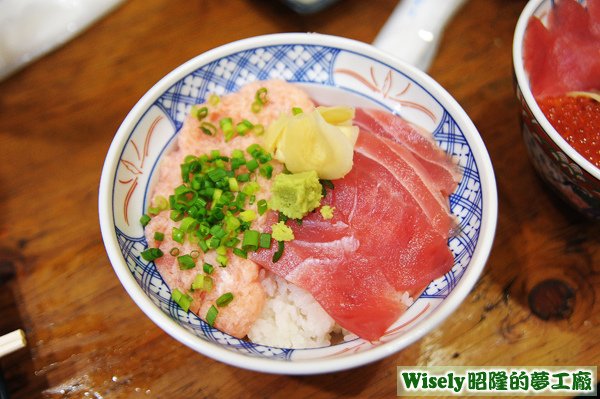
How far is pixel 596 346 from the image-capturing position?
1521 millimetres

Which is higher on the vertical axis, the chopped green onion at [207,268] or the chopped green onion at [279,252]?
the chopped green onion at [207,268]

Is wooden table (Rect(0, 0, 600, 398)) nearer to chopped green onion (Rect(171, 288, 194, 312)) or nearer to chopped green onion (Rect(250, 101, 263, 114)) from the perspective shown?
chopped green onion (Rect(171, 288, 194, 312))

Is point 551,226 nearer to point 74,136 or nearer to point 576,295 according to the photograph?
point 576,295

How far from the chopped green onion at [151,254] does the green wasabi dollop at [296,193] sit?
0.37m

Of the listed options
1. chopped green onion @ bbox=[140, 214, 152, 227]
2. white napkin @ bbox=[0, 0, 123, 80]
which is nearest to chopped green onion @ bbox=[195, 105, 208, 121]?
chopped green onion @ bbox=[140, 214, 152, 227]

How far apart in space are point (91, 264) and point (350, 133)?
1012mm

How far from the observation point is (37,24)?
223cm

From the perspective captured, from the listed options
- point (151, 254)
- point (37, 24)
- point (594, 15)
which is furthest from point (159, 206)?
point (594, 15)

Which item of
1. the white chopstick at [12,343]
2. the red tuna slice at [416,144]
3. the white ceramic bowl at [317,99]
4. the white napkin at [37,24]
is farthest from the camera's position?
the white napkin at [37,24]

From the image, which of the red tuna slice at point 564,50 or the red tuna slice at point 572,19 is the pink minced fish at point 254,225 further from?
the red tuna slice at point 572,19

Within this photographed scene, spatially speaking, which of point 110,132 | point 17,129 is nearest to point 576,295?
point 110,132

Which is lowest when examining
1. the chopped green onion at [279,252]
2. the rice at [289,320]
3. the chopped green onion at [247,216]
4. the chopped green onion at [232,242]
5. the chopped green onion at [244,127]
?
the rice at [289,320]

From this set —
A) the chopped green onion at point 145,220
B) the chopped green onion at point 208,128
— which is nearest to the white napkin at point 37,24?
the chopped green onion at point 208,128

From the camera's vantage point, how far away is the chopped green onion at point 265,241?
4.53 ft
